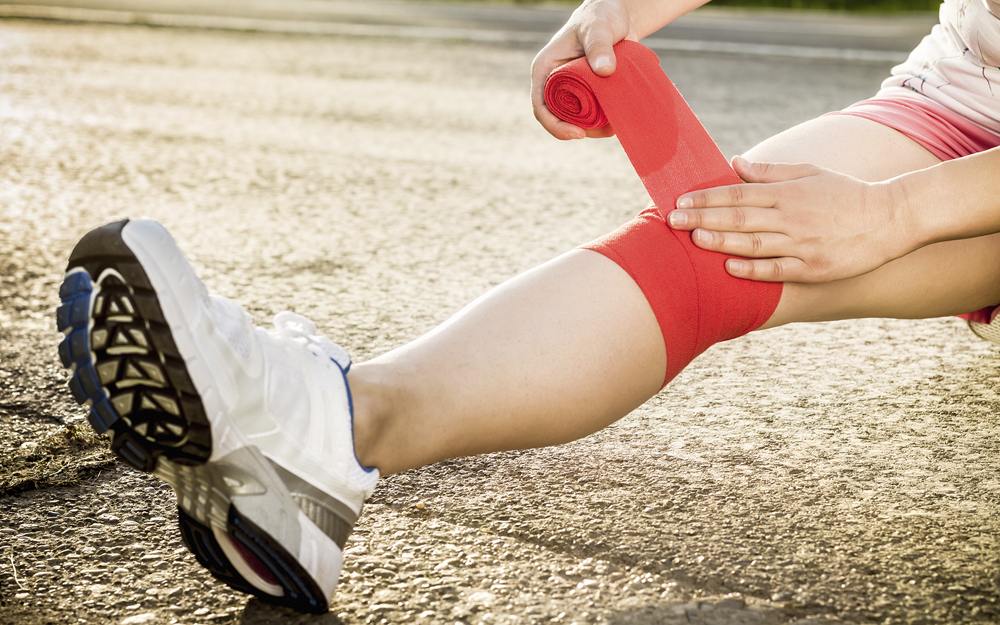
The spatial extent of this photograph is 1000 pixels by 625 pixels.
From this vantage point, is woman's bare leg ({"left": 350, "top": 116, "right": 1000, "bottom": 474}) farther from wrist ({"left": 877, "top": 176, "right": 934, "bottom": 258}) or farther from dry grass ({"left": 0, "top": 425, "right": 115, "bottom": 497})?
dry grass ({"left": 0, "top": 425, "right": 115, "bottom": 497})

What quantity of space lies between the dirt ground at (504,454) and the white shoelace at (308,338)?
273 millimetres

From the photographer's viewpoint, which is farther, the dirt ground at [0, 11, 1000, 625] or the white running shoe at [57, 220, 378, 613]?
the dirt ground at [0, 11, 1000, 625]

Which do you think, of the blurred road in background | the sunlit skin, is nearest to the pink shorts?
the sunlit skin

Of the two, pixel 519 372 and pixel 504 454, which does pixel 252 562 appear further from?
pixel 504 454

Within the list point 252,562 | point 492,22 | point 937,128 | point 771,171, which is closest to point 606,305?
point 771,171

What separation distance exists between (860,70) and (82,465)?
17.4 ft

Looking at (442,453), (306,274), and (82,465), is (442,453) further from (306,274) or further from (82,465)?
(306,274)

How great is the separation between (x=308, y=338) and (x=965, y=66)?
125cm

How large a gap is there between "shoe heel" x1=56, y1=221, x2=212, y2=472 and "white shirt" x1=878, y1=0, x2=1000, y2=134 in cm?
136

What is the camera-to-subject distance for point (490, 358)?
1.19m

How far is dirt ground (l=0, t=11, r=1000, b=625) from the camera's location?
3.76 feet

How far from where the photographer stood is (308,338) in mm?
1184

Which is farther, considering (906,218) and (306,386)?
(906,218)

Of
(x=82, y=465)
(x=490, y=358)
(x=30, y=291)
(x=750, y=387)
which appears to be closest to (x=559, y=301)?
(x=490, y=358)
